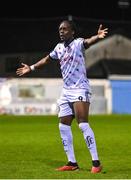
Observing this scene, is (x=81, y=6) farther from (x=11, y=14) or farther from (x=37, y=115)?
(x=37, y=115)

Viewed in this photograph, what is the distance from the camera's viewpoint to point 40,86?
118 ft

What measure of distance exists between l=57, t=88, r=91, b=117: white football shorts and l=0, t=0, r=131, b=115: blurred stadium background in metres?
20.6

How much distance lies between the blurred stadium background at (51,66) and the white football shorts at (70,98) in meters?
20.6

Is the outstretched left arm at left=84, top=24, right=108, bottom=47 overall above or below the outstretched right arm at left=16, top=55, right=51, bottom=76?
above

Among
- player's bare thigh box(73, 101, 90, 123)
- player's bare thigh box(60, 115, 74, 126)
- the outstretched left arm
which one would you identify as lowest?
player's bare thigh box(60, 115, 74, 126)

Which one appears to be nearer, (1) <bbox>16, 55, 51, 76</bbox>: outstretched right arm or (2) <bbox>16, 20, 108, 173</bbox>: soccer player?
(2) <bbox>16, 20, 108, 173</bbox>: soccer player

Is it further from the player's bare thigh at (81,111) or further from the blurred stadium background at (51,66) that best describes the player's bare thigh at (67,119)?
the blurred stadium background at (51,66)

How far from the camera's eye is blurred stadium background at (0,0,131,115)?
1393 inches

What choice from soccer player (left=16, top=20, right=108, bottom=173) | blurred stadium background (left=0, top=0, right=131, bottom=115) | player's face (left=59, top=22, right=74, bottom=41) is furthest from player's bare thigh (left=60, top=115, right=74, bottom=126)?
blurred stadium background (left=0, top=0, right=131, bottom=115)

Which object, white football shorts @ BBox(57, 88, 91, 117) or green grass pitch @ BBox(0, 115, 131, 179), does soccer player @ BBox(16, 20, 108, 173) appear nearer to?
white football shorts @ BBox(57, 88, 91, 117)

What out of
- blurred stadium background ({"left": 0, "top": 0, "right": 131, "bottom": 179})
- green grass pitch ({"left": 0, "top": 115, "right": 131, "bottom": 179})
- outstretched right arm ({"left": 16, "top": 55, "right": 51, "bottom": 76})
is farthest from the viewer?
blurred stadium background ({"left": 0, "top": 0, "right": 131, "bottom": 179})

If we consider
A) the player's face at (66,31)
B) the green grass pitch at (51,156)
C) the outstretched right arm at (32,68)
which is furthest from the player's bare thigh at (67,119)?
the player's face at (66,31)

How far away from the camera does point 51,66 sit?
38656mm

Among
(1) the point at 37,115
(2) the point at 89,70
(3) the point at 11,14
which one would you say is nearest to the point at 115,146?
(1) the point at 37,115
